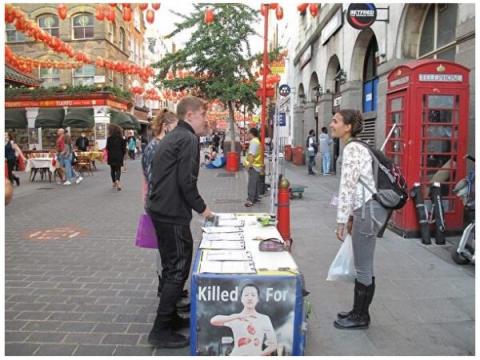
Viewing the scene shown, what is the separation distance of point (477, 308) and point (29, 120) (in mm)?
29877

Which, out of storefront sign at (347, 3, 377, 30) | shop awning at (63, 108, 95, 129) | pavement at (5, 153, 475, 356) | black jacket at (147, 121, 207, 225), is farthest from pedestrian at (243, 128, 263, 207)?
shop awning at (63, 108, 95, 129)

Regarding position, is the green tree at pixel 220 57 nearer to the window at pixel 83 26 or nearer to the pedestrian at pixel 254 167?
the pedestrian at pixel 254 167

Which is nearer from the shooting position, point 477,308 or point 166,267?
point 166,267

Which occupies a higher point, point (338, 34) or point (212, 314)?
point (338, 34)

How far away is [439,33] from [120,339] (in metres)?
8.58

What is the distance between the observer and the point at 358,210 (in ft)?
12.1

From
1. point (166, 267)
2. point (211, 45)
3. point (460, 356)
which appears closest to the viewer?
point (460, 356)

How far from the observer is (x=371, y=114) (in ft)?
44.5

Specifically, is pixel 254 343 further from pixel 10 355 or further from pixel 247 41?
pixel 247 41

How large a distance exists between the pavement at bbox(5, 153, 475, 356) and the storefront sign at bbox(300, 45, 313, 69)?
15.3 meters

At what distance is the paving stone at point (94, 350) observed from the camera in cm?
340

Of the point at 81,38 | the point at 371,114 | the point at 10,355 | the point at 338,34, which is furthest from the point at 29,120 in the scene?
the point at 10,355

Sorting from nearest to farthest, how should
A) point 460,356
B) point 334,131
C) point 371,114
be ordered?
1. point 460,356
2. point 334,131
3. point 371,114

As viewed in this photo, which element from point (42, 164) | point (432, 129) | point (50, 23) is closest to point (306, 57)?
point (42, 164)
